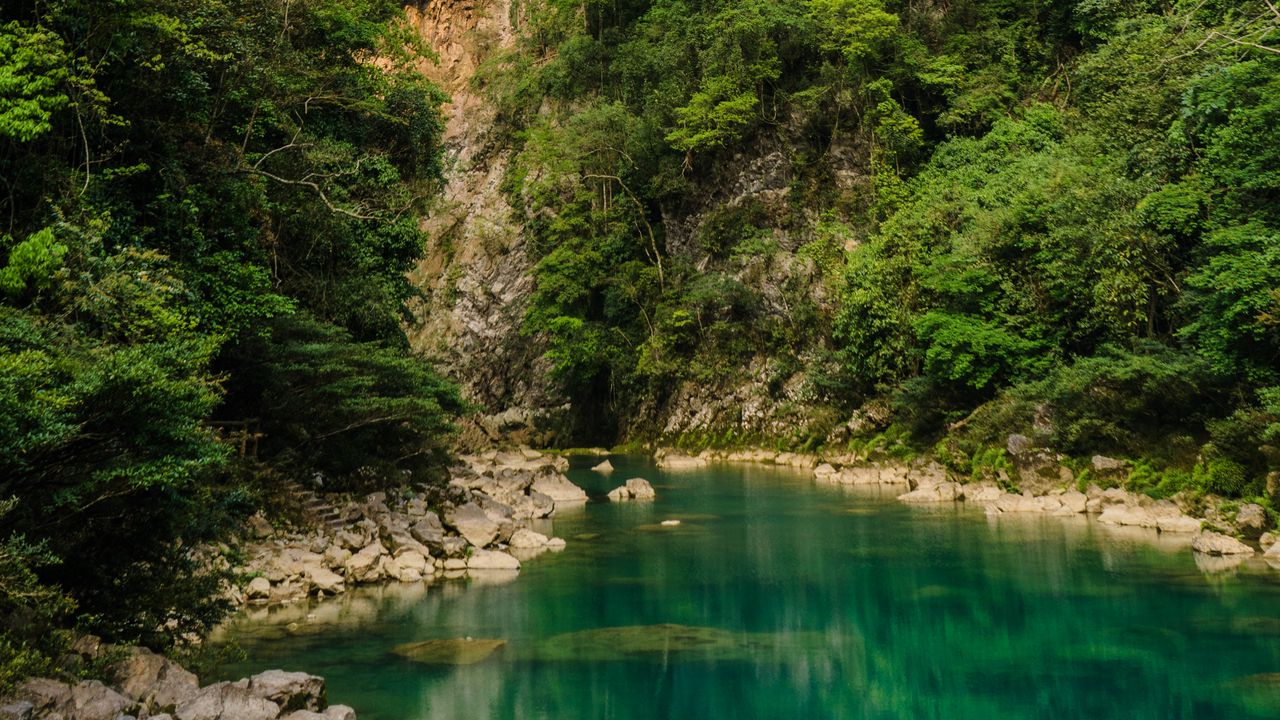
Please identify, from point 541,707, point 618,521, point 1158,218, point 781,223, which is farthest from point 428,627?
point 781,223

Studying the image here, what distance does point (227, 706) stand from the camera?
6.93 meters

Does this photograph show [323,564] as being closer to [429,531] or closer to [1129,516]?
[429,531]

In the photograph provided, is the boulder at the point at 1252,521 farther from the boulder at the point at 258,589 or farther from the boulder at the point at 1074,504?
the boulder at the point at 258,589

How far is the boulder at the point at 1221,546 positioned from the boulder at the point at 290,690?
1399 centimetres

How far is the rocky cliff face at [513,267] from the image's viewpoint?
3566cm

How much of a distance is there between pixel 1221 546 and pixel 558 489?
16237 millimetres

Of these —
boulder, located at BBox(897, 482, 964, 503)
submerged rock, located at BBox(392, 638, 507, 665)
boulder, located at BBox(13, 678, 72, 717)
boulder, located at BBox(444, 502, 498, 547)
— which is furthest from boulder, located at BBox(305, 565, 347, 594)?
boulder, located at BBox(897, 482, 964, 503)

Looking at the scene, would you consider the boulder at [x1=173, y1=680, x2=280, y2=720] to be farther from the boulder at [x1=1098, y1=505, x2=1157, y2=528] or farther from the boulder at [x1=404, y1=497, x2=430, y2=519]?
the boulder at [x1=1098, y1=505, x2=1157, y2=528]

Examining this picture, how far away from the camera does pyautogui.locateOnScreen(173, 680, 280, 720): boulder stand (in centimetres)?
678

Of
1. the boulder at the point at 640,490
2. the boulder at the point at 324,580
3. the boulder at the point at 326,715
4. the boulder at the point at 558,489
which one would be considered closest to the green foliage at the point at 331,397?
the boulder at the point at 324,580

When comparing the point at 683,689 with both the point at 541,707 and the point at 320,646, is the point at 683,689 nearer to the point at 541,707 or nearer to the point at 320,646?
the point at 541,707

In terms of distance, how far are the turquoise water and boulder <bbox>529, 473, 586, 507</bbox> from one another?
6797 mm

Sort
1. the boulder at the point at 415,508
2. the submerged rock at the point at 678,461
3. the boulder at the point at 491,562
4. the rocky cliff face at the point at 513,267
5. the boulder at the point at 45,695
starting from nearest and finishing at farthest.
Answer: the boulder at the point at 45,695 → the boulder at the point at 491,562 → the boulder at the point at 415,508 → the submerged rock at the point at 678,461 → the rocky cliff face at the point at 513,267

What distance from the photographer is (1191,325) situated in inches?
662
